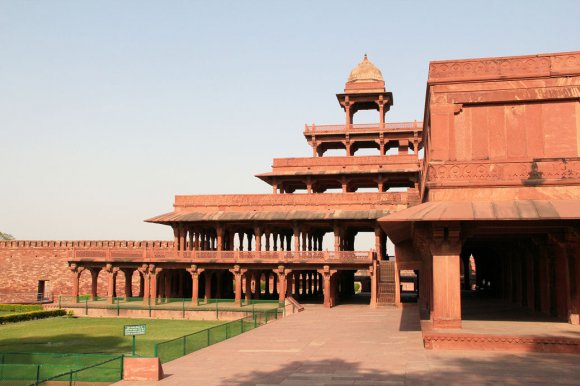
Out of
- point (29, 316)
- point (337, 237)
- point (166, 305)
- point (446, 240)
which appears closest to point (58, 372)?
point (446, 240)

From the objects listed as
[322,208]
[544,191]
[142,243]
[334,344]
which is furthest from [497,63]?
[142,243]

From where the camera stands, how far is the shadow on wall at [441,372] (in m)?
13.7

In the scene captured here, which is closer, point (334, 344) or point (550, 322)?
point (550, 322)

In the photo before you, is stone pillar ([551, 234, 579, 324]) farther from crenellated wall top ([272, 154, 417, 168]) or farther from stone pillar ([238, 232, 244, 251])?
stone pillar ([238, 232, 244, 251])

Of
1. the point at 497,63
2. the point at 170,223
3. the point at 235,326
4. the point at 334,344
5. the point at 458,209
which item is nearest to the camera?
the point at 458,209

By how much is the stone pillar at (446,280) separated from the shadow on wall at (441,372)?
4.78 ft

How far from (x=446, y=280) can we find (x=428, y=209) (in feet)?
7.32

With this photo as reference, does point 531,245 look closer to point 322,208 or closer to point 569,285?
point 569,285

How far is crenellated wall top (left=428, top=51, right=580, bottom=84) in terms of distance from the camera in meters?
18.6

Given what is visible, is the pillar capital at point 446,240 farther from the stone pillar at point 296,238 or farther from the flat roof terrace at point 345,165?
the flat roof terrace at point 345,165

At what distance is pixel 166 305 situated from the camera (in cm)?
4278

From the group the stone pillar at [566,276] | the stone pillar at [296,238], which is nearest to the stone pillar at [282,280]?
the stone pillar at [296,238]

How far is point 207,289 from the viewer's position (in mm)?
45531

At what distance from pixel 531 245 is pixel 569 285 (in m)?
5.14
